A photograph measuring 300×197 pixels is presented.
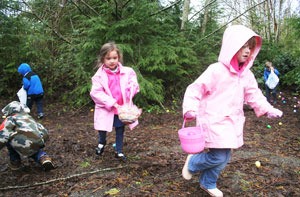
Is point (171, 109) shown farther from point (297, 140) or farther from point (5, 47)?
point (5, 47)

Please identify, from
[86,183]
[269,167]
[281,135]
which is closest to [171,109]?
[281,135]

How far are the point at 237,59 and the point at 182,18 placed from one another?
24.0ft

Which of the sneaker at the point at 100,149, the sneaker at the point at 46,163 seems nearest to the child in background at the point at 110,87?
the sneaker at the point at 100,149

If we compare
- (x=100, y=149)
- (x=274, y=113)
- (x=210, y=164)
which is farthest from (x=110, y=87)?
(x=274, y=113)

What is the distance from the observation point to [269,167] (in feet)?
14.6

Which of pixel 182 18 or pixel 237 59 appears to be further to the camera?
pixel 182 18

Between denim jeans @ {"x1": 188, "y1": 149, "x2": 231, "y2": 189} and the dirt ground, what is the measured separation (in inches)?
10.4

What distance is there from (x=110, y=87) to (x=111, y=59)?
1.28 ft

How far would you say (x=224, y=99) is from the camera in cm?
318

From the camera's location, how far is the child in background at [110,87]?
4176mm

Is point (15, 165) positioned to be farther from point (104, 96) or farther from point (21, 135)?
point (104, 96)

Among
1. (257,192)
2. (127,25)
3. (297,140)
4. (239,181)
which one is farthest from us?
(127,25)

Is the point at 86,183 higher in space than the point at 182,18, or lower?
lower

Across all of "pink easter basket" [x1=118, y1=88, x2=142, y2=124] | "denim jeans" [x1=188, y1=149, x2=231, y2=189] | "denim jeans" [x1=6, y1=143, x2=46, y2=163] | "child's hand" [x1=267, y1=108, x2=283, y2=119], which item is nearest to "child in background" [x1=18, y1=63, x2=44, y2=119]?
"denim jeans" [x1=6, y1=143, x2=46, y2=163]
